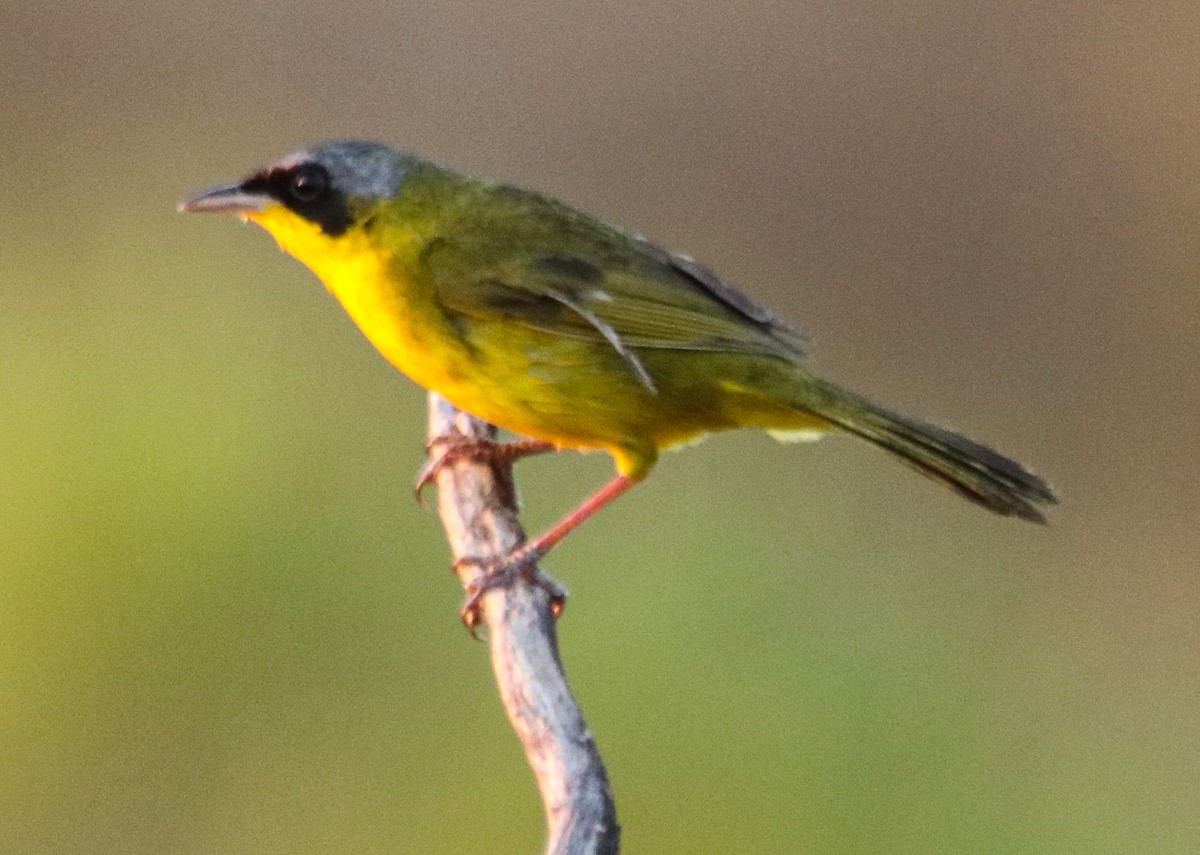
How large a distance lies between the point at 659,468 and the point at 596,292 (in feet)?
8.10

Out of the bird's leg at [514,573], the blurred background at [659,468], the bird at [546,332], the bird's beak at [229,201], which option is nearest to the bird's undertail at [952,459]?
the bird at [546,332]

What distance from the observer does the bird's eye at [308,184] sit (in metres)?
2.91

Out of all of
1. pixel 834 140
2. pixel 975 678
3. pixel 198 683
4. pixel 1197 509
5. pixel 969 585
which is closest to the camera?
pixel 198 683

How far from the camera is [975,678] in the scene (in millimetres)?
5004

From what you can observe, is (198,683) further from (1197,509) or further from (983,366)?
(1197,509)

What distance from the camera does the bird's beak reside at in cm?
291

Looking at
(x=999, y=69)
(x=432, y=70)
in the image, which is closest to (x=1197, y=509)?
(x=999, y=69)

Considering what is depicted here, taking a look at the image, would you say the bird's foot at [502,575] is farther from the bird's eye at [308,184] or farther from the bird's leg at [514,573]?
the bird's eye at [308,184]

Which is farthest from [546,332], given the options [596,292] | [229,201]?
[229,201]

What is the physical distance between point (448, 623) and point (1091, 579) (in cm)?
229

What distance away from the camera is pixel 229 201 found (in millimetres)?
2920

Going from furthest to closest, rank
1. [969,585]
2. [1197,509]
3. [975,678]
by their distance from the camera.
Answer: [1197,509]
[969,585]
[975,678]

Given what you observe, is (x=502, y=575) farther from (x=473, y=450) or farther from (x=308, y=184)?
(x=308, y=184)

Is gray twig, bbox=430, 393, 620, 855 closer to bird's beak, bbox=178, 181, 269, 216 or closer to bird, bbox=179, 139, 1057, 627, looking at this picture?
bird, bbox=179, 139, 1057, 627
